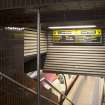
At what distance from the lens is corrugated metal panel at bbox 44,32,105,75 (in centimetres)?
450

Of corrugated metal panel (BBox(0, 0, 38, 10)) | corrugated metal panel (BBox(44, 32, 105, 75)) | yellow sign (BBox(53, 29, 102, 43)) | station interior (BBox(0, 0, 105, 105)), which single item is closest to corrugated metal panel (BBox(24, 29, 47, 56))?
station interior (BBox(0, 0, 105, 105))

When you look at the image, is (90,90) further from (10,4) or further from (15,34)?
(10,4)

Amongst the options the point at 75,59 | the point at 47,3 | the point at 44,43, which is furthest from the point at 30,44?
the point at 47,3

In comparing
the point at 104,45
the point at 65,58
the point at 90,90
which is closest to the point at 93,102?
the point at 90,90

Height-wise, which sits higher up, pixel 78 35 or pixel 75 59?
pixel 78 35

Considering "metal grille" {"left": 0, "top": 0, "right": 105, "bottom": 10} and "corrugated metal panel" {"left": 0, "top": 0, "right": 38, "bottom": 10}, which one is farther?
"corrugated metal panel" {"left": 0, "top": 0, "right": 38, "bottom": 10}

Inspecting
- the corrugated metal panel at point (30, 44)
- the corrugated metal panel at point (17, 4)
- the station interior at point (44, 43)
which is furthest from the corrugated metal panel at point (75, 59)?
the corrugated metal panel at point (17, 4)

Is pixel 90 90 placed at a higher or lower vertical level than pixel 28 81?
lower

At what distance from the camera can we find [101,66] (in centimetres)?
447

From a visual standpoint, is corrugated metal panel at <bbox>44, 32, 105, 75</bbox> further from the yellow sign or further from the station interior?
the yellow sign

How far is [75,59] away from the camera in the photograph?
470 cm

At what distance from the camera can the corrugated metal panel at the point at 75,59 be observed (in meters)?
4.50

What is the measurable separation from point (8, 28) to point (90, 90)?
6.69 meters

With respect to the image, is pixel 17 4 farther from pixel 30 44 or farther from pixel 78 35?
pixel 30 44
